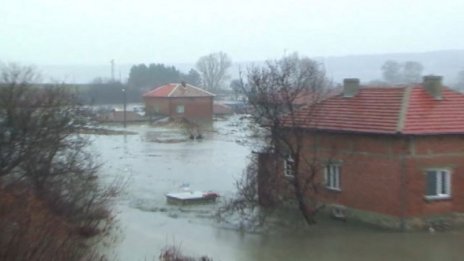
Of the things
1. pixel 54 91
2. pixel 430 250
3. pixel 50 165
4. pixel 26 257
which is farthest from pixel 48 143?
pixel 26 257

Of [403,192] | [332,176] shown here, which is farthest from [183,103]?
[403,192]

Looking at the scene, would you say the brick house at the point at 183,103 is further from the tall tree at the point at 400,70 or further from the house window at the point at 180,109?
the tall tree at the point at 400,70

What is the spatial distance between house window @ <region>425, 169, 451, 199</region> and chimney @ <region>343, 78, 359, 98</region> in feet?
14.3

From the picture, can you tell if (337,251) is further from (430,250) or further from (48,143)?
(48,143)

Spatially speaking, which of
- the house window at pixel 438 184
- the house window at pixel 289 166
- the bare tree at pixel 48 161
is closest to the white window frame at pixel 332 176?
A: the house window at pixel 289 166

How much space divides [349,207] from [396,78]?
10342 cm

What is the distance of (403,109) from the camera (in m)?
23.0

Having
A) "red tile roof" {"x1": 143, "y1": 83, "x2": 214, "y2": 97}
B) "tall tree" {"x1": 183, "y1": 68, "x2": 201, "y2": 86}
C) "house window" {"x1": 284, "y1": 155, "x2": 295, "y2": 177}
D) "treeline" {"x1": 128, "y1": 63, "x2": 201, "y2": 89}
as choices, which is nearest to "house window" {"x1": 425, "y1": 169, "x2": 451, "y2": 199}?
"house window" {"x1": 284, "y1": 155, "x2": 295, "y2": 177}

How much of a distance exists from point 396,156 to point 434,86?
326 centimetres

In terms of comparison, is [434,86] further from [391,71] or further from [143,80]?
[391,71]

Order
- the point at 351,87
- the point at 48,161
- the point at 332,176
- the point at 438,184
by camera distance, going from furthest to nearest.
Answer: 1. the point at 351,87
2. the point at 332,176
3. the point at 438,184
4. the point at 48,161

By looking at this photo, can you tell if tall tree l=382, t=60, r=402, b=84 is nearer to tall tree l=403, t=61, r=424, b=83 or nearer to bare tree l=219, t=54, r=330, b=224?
tall tree l=403, t=61, r=424, b=83

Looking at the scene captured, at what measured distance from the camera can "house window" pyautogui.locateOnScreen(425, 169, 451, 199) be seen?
73.8ft

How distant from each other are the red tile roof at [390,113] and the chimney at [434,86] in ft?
0.50
